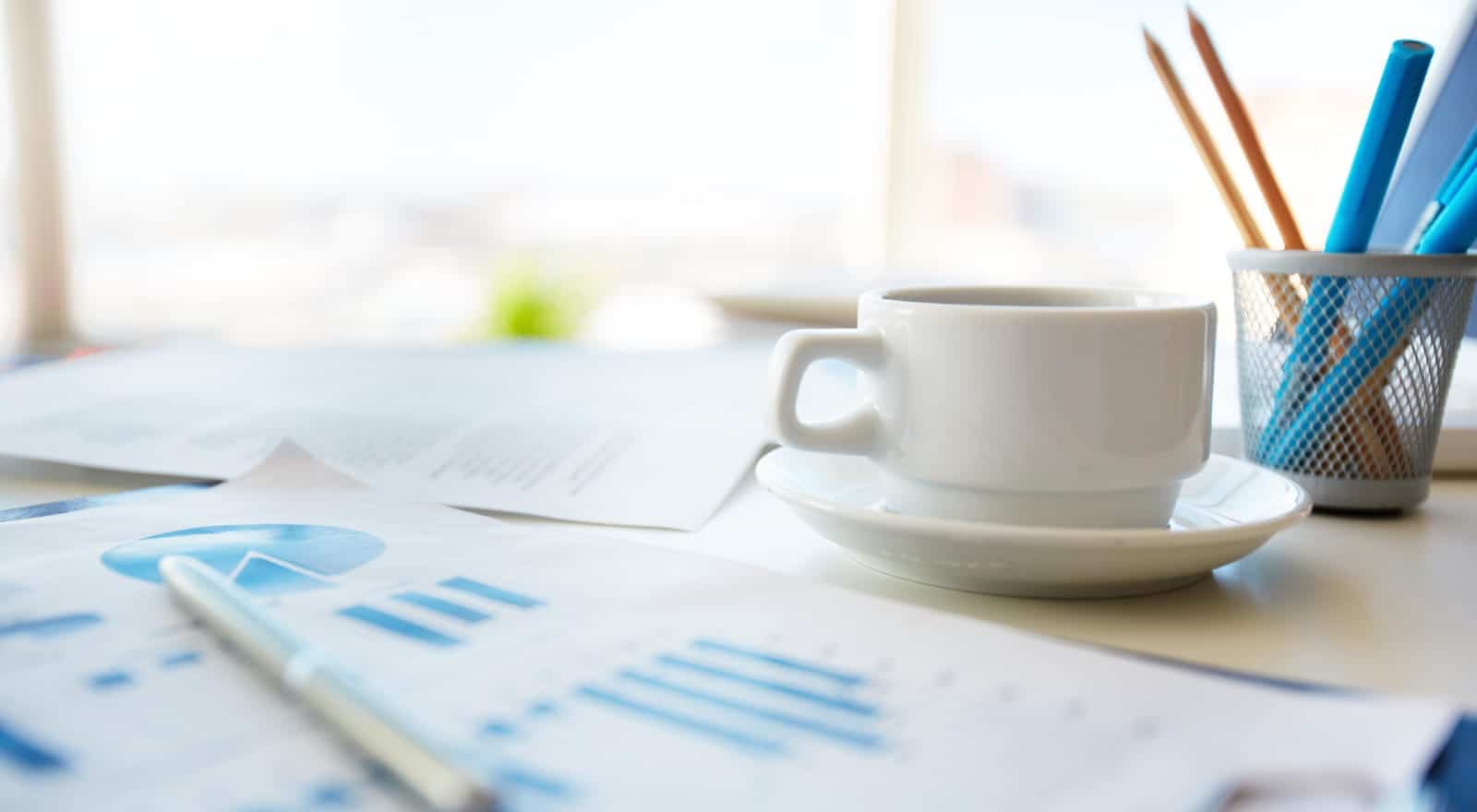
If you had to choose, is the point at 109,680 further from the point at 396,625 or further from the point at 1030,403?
the point at 1030,403

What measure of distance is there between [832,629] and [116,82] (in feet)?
9.73

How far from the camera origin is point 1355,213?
41cm

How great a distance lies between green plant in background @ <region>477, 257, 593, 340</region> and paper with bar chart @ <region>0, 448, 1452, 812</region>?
2565mm

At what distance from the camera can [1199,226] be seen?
2.86 metres

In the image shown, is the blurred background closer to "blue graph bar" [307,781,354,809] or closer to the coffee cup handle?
the coffee cup handle

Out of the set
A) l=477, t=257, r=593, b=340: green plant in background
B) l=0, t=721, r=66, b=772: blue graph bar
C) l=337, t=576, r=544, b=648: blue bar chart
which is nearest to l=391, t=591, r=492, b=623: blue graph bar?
l=337, t=576, r=544, b=648: blue bar chart

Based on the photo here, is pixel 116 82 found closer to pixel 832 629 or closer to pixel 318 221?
pixel 318 221

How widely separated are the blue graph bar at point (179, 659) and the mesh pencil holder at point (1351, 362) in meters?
0.40

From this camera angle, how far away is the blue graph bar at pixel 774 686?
9.6 inches

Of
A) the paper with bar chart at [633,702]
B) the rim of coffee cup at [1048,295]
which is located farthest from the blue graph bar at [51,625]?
the rim of coffee cup at [1048,295]

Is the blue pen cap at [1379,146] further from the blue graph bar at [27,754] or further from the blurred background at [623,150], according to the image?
the blurred background at [623,150]

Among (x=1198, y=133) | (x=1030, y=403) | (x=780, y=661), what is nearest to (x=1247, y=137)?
(x=1198, y=133)

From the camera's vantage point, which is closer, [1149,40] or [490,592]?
[490,592]

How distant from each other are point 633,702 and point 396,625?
3.2 inches
